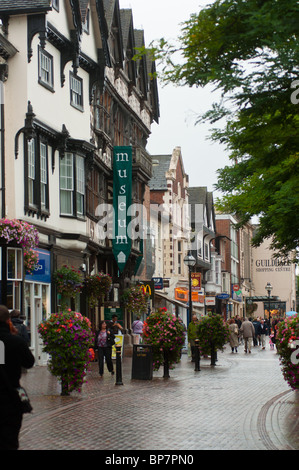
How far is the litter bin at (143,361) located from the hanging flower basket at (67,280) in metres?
7.10

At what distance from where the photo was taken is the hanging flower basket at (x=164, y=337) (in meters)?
24.7

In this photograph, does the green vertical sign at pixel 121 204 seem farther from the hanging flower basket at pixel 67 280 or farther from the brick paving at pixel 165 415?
the brick paving at pixel 165 415

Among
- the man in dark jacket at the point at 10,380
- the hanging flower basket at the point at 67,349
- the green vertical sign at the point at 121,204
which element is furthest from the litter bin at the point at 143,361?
the green vertical sign at the point at 121,204

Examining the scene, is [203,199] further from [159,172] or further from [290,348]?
[290,348]

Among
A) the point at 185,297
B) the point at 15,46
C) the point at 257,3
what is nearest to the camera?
the point at 257,3

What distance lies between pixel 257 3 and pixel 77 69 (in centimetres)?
2128

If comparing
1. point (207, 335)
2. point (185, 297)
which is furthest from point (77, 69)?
point (185, 297)

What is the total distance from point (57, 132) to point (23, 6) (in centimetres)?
480

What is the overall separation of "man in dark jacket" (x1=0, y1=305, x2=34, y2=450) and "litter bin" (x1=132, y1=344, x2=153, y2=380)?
48.0ft

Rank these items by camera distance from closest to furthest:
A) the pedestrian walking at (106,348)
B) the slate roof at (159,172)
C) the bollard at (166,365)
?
1. the bollard at (166,365)
2. the pedestrian walking at (106,348)
3. the slate roof at (159,172)

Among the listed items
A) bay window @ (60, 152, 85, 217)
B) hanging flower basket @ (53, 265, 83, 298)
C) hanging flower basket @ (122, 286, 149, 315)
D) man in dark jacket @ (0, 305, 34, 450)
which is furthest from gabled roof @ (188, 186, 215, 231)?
man in dark jacket @ (0, 305, 34, 450)

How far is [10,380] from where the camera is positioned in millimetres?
8820
